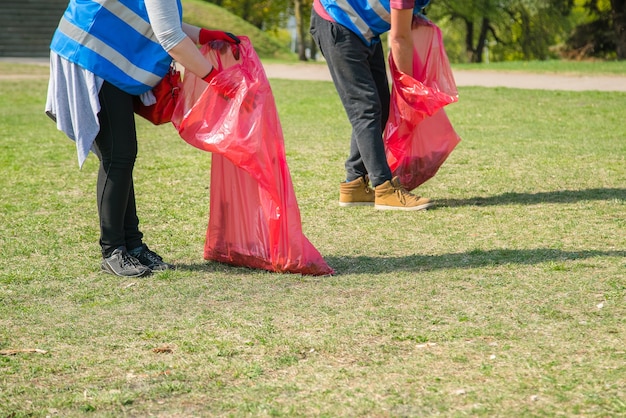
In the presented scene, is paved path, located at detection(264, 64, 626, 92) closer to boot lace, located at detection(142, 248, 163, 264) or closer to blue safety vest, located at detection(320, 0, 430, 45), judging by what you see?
blue safety vest, located at detection(320, 0, 430, 45)

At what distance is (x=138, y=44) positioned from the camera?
4.28m

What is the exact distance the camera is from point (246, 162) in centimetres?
437

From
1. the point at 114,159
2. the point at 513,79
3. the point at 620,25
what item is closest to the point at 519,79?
the point at 513,79

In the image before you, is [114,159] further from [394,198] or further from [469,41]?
[469,41]

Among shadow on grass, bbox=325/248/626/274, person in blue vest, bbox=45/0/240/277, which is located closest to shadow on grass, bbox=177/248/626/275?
shadow on grass, bbox=325/248/626/274

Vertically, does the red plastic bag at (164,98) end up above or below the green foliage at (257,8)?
above

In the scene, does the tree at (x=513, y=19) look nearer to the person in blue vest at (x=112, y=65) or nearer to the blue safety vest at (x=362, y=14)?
the blue safety vest at (x=362, y=14)

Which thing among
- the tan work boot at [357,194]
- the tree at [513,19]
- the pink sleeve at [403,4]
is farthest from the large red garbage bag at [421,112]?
the tree at [513,19]

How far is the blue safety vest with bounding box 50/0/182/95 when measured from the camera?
167 inches

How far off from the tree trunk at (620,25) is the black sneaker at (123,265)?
67.1 feet

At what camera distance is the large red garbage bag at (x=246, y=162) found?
437 centimetres

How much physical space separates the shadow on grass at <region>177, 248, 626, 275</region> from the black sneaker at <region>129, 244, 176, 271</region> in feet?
0.27

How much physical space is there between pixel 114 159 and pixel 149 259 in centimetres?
58

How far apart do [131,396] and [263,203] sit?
5.26 feet
